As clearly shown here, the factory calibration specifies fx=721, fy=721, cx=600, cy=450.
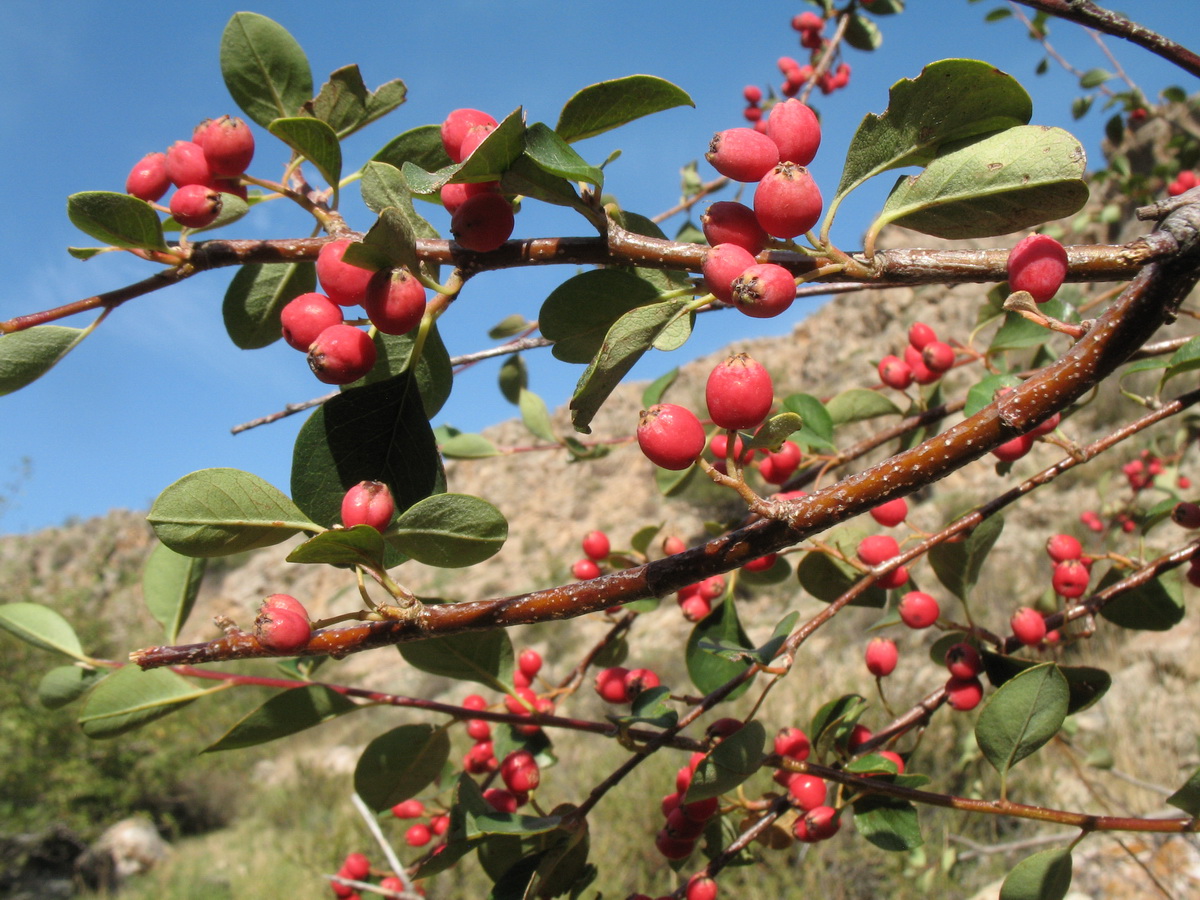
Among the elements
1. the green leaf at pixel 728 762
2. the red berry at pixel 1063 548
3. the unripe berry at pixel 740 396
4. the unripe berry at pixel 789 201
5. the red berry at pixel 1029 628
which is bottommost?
the red berry at pixel 1063 548

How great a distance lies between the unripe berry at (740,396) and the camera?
2.32ft

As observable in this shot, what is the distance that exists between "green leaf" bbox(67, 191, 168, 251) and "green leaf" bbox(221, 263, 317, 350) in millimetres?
290

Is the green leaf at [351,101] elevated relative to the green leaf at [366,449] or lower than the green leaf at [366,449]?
elevated

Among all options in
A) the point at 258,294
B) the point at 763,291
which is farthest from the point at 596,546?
the point at 763,291

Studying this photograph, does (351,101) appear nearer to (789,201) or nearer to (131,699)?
(789,201)

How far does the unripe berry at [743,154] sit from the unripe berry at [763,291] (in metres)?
0.16

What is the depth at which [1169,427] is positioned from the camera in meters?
7.66

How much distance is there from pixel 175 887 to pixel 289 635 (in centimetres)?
1268

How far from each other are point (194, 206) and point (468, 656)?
33.0 inches

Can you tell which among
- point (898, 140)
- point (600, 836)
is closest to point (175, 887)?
point (600, 836)

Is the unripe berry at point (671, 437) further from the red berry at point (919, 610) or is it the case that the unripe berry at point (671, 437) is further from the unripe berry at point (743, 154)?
the red berry at point (919, 610)

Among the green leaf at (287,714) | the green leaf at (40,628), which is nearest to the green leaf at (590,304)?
the green leaf at (287,714)

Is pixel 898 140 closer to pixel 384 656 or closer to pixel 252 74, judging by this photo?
pixel 252 74

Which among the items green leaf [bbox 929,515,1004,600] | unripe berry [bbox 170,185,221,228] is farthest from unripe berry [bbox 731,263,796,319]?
green leaf [bbox 929,515,1004,600]
